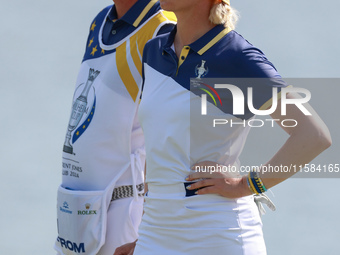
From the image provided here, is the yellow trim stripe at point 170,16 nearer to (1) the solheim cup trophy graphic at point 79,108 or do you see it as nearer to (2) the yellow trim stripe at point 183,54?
(1) the solheim cup trophy graphic at point 79,108

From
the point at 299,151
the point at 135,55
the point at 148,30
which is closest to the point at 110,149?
the point at 135,55

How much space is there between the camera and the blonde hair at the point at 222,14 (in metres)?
2.62

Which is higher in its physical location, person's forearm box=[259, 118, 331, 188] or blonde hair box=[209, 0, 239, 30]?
blonde hair box=[209, 0, 239, 30]

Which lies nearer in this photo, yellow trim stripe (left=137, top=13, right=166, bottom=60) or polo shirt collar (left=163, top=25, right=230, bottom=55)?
polo shirt collar (left=163, top=25, right=230, bottom=55)

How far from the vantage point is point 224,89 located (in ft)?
8.23

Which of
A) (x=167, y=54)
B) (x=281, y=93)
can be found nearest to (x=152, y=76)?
(x=167, y=54)

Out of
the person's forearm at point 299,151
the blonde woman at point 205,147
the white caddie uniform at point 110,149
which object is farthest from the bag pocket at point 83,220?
the person's forearm at point 299,151

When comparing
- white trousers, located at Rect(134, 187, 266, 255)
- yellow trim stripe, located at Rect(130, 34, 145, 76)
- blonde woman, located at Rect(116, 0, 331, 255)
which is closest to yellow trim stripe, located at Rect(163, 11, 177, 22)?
yellow trim stripe, located at Rect(130, 34, 145, 76)

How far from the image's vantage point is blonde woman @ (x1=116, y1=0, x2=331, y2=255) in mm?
2484

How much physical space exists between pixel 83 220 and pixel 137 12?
0.86 metres

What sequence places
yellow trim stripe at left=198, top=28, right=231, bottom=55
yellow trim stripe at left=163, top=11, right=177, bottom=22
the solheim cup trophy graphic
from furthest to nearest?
the solheim cup trophy graphic, yellow trim stripe at left=163, top=11, right=177, bottom=22, yellow trim stripe at left=198, top=28, right=231, bottom=55

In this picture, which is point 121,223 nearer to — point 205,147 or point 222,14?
point 205,147

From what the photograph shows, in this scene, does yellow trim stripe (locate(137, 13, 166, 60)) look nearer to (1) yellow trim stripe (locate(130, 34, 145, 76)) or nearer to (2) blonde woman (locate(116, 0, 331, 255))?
(1) yellow trim stripe (locate(130, 34, 145, 76))

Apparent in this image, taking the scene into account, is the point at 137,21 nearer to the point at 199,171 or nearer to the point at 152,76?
the point at 152,76
